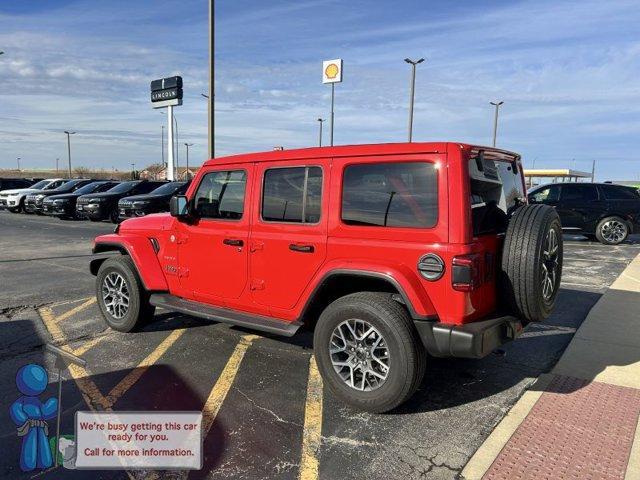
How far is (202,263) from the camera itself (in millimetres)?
4645

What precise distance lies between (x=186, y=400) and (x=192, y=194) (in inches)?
80.0

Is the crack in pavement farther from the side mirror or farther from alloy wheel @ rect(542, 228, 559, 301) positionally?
alloy wheel @ rect(542, 228, 559, 301)

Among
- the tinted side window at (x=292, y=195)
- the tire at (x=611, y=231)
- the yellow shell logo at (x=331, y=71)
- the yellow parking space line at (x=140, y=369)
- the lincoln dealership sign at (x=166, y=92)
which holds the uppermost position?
the yellow shell logo at (x=331, y=71)

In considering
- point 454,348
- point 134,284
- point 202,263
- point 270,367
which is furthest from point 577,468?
point 134,284

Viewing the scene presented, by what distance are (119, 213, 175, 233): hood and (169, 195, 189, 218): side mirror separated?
25cm

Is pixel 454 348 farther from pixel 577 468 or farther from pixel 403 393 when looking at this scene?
pixel 577 468

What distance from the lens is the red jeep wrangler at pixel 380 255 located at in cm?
330

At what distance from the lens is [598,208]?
43.9 feet

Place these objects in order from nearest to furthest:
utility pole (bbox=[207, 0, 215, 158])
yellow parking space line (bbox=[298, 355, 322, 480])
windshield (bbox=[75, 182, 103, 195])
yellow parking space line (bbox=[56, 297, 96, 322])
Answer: yellow parking space line (bbox=[298, 355, 322, 480]) < yellow parking space line (bbox=[56, 297, 96, 322]) < utility pole (bbox=[207, 0, 215, 158]) < windshield (bbox=[75, 182, 103, 195])

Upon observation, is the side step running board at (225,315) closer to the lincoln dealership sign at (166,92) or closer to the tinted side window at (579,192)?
the tinted side window at (579,192)

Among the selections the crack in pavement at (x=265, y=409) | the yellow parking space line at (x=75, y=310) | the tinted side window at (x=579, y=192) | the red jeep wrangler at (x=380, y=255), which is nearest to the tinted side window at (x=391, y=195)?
the red jeep wrangler at (x=380, y=255)

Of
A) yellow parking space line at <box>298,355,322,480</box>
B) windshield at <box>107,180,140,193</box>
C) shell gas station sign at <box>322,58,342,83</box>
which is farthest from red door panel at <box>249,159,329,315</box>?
shell gas station sign at <box>322,58,342,83</box>

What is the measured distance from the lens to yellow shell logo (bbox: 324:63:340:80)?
103ft

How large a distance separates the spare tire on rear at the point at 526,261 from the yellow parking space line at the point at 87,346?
382cm
